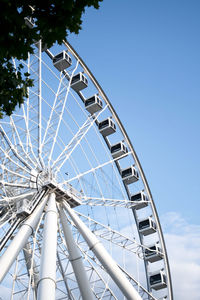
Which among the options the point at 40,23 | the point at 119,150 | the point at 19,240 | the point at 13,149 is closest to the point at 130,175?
the point at 119,150

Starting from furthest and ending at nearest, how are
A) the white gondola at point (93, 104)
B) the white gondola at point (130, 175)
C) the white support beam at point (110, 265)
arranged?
the white gondola at point (130, 175) → the white gondola at point (93, 104) → the white support beam at point (110, 265)

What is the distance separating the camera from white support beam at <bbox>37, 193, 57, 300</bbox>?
13.7 metres

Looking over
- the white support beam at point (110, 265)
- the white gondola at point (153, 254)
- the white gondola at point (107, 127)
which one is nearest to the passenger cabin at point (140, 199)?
the white gondola at point (153, 254)

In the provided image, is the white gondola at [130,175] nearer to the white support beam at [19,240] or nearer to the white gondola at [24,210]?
the white support beam at [19,240]

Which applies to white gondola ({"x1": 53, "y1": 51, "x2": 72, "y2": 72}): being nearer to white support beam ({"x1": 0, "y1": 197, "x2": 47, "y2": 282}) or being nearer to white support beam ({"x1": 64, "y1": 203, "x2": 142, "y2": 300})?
white support beam ({"x1": 0, "y1": 197, "x2": 47, "y2": 282})

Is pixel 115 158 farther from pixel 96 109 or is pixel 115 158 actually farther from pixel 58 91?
pixel 58 91

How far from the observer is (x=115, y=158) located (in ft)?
87.6

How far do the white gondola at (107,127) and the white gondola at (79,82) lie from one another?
2596mm

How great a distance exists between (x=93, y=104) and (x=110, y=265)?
451 inches

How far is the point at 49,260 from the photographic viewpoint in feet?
48.4

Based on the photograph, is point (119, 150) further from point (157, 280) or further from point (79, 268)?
point (79, 268)

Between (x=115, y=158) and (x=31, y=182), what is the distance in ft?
27.7

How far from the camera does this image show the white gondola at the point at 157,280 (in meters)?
24.3

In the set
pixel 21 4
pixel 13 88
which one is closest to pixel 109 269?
pixel 13 88
